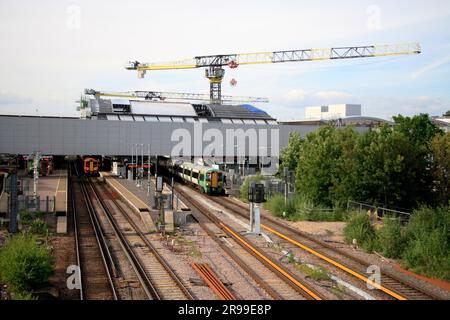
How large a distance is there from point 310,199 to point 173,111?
46997 mm

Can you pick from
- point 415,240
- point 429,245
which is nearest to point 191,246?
point 415,240

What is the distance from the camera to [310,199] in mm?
32094

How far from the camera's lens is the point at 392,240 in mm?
19828

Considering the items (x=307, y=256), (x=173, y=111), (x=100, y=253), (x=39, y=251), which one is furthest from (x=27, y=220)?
(x=173, y=111)

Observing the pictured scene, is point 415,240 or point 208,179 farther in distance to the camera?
point 208,179

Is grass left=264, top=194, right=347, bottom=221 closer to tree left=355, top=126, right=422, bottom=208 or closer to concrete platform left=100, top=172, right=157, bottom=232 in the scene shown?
tree left=355, top=126, right=422, bottom=208

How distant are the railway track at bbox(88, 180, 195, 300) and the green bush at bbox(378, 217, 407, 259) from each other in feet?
30.1

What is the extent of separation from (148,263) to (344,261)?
769 centimetres

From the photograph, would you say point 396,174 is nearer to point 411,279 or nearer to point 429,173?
point 429,173

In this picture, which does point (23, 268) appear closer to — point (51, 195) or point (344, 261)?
point (344, 261)

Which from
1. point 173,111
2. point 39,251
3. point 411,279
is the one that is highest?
point 173,111

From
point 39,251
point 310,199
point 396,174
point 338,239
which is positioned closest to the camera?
point 39,251

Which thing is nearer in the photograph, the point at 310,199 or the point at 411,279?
the point at 411,279
